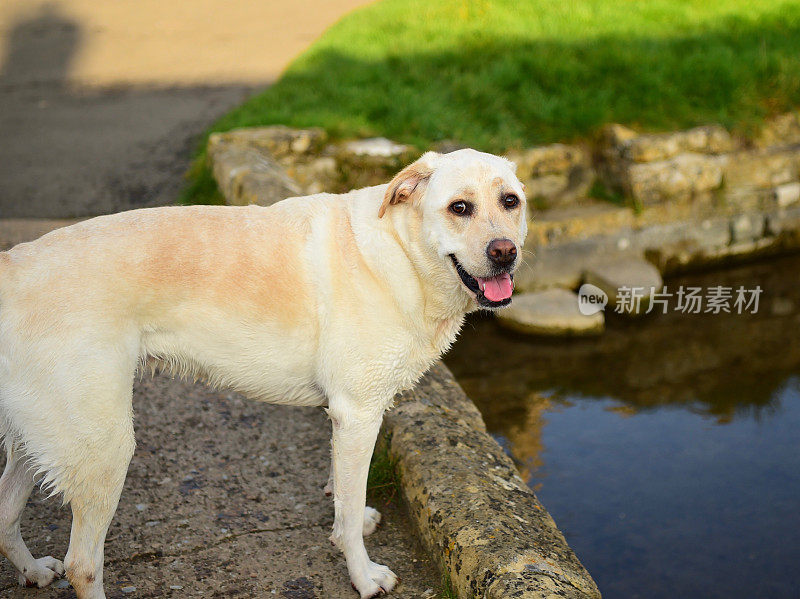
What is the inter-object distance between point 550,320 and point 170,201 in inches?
156

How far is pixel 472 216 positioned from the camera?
295cm

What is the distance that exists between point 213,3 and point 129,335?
13.1 meters

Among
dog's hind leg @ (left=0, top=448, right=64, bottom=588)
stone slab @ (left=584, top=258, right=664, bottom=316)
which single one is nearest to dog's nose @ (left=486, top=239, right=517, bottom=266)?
dog's hind leg @ (left=0, top=448, right=64, bottom=588)

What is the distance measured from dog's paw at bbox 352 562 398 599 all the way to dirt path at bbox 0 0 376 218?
5562 millimetres

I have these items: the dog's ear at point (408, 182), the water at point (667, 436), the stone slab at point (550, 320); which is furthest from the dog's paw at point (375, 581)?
the stone slab at point (550, 320)

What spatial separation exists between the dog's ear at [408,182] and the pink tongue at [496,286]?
45 cm

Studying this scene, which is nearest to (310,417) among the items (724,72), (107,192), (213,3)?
(107,192)

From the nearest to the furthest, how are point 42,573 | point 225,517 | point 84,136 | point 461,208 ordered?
point 461,208 → point 42,573 → point 225,517 → point 84,136

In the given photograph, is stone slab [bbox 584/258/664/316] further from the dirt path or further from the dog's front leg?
the dog's front leg

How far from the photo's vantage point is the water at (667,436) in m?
5.06

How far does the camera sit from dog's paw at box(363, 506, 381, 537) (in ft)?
11.8

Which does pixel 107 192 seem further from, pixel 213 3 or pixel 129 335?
pixel 213 3

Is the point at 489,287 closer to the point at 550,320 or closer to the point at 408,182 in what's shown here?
the point at 408,182

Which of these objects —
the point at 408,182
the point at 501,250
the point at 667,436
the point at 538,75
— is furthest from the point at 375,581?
the point at 538,75
